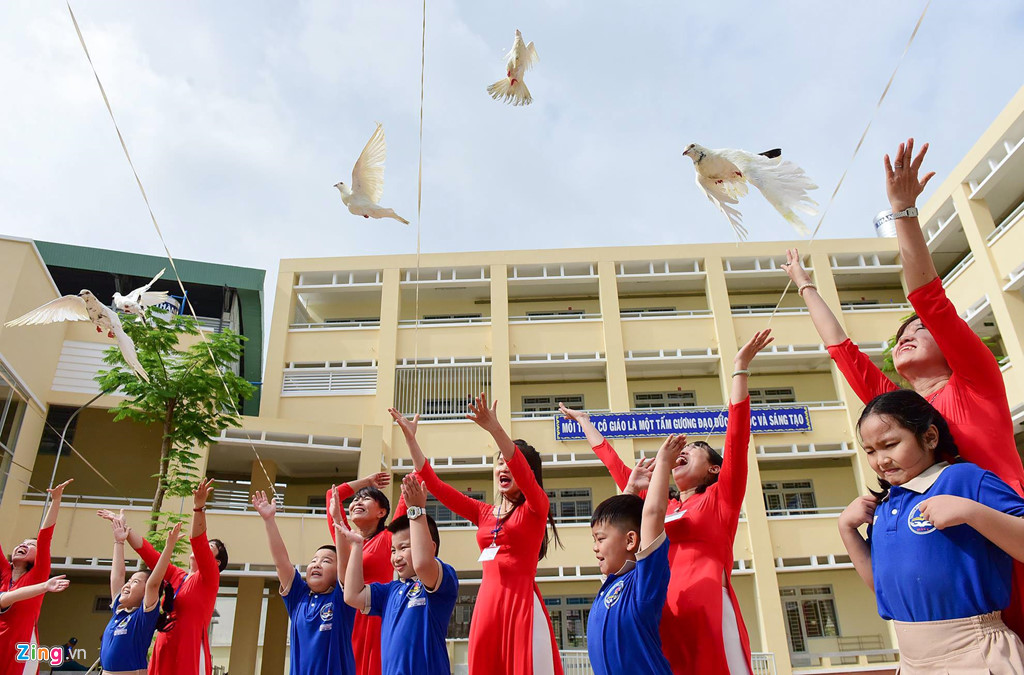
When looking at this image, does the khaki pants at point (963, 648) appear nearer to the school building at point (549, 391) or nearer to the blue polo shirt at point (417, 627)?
the blue polo shirt at point (417, 627)

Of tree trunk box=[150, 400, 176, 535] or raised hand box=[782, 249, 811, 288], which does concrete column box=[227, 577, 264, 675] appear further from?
raised hand box=[782, 249, 811, 288]

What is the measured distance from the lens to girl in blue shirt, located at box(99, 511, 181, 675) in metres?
4.12

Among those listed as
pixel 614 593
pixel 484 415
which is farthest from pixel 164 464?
pixel 614 593

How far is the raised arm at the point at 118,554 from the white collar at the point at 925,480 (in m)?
4.47

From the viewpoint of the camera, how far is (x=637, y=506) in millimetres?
2602

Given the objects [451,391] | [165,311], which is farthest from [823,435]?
[165,311]

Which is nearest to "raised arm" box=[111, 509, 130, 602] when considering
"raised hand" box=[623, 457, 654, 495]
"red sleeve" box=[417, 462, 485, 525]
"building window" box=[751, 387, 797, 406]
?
"red sleeve" box=[417, 462, 485, 525]

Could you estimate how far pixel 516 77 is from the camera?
434 cm

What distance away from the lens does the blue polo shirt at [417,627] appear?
2.86 metres

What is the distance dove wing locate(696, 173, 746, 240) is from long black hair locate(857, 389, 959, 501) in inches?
74.5

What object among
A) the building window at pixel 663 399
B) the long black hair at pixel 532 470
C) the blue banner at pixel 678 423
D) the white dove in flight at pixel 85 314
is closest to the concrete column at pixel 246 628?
the blue banner at pixel 678 423

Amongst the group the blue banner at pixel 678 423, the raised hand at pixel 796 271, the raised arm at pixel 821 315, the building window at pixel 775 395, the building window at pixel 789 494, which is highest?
the building window at pixel 775 395

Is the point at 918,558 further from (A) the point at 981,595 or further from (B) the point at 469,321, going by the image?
(B) the point at 469,321

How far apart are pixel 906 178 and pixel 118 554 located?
505cm
